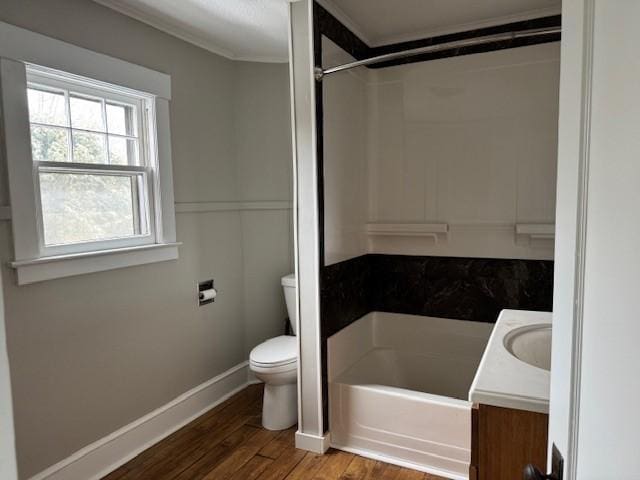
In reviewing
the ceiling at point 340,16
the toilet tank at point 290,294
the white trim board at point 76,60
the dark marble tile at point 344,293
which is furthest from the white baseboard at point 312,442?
the ceiling at point 340,16

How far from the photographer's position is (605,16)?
0.53 meters

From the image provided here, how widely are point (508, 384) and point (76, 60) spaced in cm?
226

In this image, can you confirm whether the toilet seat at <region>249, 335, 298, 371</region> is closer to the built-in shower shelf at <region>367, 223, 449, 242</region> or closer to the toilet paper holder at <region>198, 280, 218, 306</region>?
the toilet paper holder at <region>198, 280, 218, 306</region>

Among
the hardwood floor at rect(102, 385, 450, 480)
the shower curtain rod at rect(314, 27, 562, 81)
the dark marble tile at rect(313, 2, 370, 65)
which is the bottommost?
the hardwood floor at rect(102, 385, 450, 480)

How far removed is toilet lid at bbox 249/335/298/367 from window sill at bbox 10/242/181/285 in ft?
2.58

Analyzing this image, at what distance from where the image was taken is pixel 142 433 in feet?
7.79

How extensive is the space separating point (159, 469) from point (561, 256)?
7.45 feet

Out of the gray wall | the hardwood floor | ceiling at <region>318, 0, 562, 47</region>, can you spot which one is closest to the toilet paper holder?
the gray wall

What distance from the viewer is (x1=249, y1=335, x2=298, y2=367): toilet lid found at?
2.49 meters

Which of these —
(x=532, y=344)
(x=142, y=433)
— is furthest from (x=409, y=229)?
(x=142, y=433)

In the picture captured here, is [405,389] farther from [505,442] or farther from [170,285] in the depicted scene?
[170,285]

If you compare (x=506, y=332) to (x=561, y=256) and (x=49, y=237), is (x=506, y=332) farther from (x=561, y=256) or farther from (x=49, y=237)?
(x=49, y=237)

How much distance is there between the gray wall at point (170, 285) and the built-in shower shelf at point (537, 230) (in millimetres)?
1585

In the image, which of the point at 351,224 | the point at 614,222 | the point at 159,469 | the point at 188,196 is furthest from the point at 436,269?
the point at 614,222
